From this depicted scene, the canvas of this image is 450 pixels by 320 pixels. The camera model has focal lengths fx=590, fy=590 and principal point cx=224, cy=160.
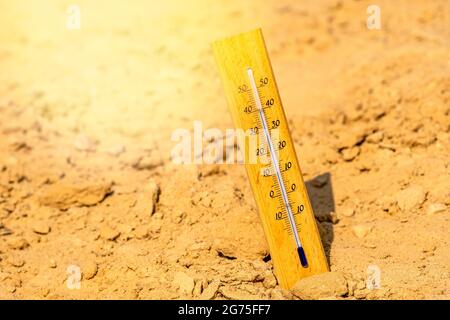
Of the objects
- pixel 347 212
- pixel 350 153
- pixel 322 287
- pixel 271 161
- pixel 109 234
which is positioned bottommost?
pixel 322 287

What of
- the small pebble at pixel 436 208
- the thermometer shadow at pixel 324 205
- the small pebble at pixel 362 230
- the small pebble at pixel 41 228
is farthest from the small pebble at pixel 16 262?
the small pebble at pixel 436 208

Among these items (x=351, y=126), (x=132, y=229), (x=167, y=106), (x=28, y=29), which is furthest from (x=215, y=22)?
(x=132, y=229)

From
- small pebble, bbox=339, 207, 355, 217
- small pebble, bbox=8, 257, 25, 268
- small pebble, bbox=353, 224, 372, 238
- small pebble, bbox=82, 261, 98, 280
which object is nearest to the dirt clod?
small pebble, bbox=353, 224, 372, 238

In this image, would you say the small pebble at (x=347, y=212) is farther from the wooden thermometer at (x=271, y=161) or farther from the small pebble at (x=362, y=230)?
the wooden thermometer at (x=271, y=161)

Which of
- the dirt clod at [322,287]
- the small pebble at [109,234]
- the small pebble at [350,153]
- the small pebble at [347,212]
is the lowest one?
the dirt clod at [322,287]

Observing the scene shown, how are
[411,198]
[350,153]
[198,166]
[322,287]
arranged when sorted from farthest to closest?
1. [350,153]
2. [198,166]
3. [411,198]
4. [322,287]

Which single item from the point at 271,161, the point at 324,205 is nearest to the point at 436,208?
the point at 324,205

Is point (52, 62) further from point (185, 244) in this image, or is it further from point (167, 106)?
point (185, 244)

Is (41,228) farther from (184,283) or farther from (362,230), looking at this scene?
(362,230)
